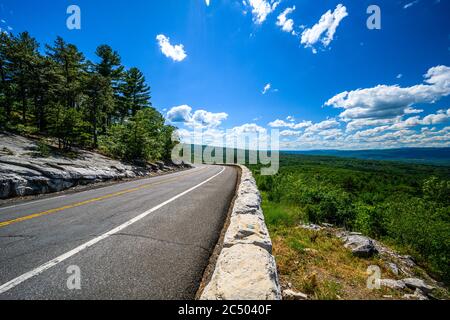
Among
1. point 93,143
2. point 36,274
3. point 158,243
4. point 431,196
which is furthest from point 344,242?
point 431,196

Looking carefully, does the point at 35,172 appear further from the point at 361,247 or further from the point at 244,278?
the point at 361,247

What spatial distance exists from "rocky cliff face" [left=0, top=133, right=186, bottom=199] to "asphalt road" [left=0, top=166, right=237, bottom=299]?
2.78 m

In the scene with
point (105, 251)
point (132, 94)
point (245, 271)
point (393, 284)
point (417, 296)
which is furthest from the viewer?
point (132, 94)

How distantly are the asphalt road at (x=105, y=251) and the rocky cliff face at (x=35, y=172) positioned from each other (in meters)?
2.78

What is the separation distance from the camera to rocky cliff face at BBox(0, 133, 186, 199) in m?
8.45

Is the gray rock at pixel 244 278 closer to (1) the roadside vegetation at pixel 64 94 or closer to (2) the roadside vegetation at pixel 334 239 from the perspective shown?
(2) the roadside vegetation at pixel 334 239

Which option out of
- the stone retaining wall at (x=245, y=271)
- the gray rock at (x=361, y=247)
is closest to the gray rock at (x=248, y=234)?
the stone retaining wall at (x=245, y=271)

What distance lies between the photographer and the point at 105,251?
3.51m

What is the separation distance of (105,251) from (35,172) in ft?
30.3

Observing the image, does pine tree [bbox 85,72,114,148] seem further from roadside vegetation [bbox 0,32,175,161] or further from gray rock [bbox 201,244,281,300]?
gray rock [bbox 201,244,281,300]

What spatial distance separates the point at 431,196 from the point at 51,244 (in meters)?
46.4

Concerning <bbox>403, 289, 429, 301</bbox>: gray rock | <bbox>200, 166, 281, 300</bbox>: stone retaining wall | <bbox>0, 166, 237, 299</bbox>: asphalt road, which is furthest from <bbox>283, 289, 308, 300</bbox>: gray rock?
<bbox>403, 289, 429, 301</bbox>: gray rock

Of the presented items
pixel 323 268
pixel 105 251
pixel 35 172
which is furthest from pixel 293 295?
pixel 35 172

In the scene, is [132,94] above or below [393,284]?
above
